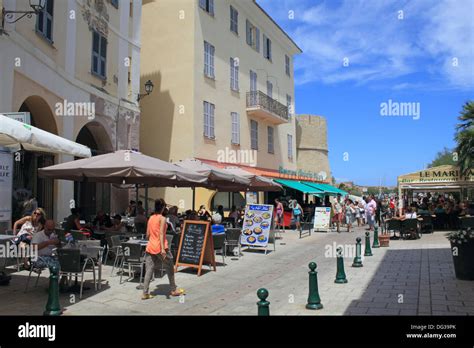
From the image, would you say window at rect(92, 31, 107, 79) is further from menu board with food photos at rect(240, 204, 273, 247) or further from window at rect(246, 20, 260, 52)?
window at rect(246, 20, 260, 52)

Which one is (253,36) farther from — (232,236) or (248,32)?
(232,236)

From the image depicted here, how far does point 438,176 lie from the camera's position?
21828mm

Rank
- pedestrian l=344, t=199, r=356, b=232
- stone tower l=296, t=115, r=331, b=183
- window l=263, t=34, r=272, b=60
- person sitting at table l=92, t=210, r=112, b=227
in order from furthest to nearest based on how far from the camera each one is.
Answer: stone tower l=296, t=115, r=331, b=183 < window l=263, t=34, r=272, b=60 < pedestrian l=344, t=199, r=356, b=232 < person sitting at table l=92, t=210, r=112, b=227

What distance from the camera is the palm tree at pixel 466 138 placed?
19031mm

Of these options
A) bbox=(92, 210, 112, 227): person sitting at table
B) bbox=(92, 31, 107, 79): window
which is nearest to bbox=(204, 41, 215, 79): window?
bbox=(92, 31, 107, 79): window

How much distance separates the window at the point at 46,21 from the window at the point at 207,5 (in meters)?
9.89

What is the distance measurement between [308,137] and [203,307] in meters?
31.9

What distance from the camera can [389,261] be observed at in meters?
11.3

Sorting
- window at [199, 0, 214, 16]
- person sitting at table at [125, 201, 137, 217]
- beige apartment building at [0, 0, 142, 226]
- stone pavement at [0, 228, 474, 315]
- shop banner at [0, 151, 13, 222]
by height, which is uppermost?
window at [199, 0, 214, 16]

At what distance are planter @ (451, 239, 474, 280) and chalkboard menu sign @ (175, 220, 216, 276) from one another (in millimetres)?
5136

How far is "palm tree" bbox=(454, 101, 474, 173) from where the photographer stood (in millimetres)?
19031
